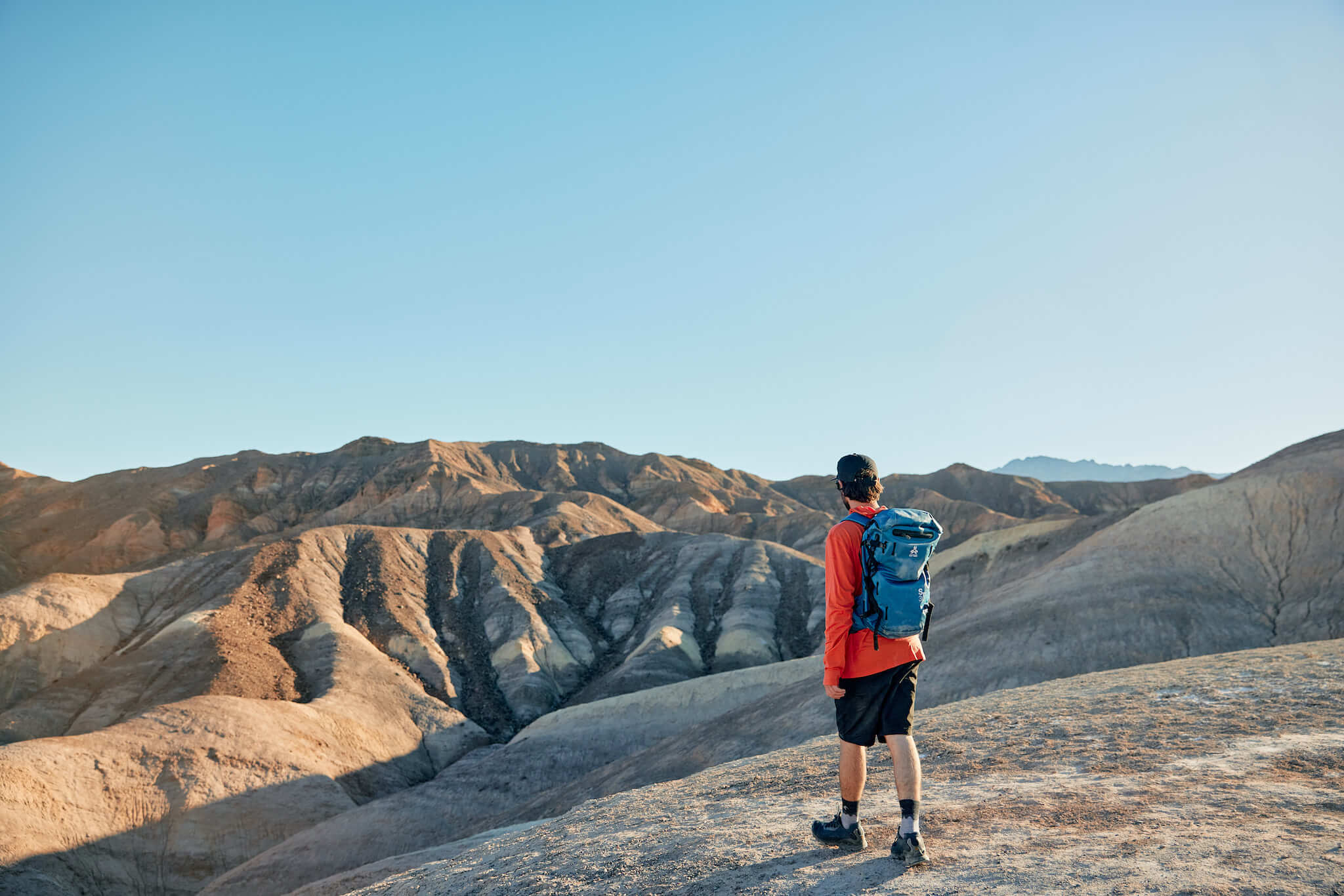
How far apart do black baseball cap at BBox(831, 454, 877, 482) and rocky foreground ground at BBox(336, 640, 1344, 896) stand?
2.38 meters

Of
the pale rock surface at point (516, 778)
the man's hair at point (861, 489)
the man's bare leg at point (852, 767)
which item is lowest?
the pale rock surface at point (516, 778)

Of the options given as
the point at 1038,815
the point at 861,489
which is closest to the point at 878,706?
the point at 861,489

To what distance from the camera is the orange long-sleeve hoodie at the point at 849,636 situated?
4680mm

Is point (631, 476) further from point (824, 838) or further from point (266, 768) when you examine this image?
point (824, 838)

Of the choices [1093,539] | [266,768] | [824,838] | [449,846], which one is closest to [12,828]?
[266,768]

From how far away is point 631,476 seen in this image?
116 meters

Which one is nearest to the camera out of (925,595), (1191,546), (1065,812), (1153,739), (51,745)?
(925,595)

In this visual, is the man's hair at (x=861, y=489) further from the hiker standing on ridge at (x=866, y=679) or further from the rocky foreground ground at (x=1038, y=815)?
the rocky foreground ground at (x=1038, y=815)

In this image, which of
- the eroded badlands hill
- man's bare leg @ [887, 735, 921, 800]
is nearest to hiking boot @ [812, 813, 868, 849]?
man's bare leg @ [887, 735, 921, 800]

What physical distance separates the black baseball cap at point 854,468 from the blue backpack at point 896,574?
1.68 feet

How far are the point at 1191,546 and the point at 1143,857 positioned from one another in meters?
29.2

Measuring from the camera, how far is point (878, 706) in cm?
469

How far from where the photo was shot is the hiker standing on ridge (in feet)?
15.1

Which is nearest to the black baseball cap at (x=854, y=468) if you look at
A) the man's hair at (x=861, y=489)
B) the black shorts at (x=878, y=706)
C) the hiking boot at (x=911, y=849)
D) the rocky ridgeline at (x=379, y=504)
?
the man's hair at (x=861, y=489)
